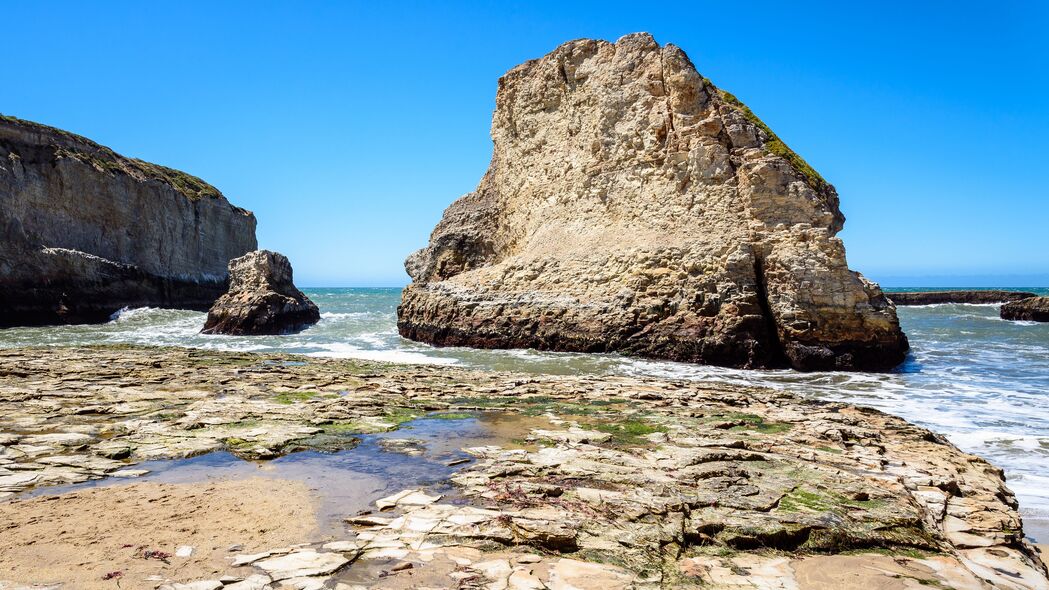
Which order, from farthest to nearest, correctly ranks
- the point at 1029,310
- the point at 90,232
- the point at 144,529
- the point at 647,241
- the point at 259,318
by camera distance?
the point at 90,232, the point at 1029,310, the point at 259,318, the point at 647,241, the point at 144,529

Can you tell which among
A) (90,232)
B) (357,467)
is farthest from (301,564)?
(90,232)

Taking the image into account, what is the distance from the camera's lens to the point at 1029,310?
34000 mm

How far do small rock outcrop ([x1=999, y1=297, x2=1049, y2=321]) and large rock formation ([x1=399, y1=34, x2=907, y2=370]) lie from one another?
2571 centimetres

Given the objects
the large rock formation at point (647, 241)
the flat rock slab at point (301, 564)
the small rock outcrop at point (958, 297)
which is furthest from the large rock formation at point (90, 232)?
the small rock outcrop at point (958, 297)

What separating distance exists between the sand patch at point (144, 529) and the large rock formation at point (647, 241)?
484 inches

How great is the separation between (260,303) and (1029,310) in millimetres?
39084

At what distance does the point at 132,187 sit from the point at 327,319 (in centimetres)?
1847

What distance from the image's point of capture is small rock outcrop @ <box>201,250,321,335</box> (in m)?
24.7

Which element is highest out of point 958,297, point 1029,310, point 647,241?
point 647,241

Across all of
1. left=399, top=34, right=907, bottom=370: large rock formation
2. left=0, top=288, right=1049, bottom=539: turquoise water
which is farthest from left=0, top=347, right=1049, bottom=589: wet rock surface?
left=399, top=34, right=907, bottom=370: large rock formation

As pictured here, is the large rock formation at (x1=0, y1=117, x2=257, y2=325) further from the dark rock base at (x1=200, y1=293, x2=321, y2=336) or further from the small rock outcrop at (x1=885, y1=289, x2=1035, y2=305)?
the small rock outcrop at (x1=885, y1=289, x2=1035, y2=305)

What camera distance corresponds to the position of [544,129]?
23109 millimetres

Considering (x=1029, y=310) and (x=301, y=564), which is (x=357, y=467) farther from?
(x=1029, y=310)

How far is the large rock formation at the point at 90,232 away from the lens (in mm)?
30188
